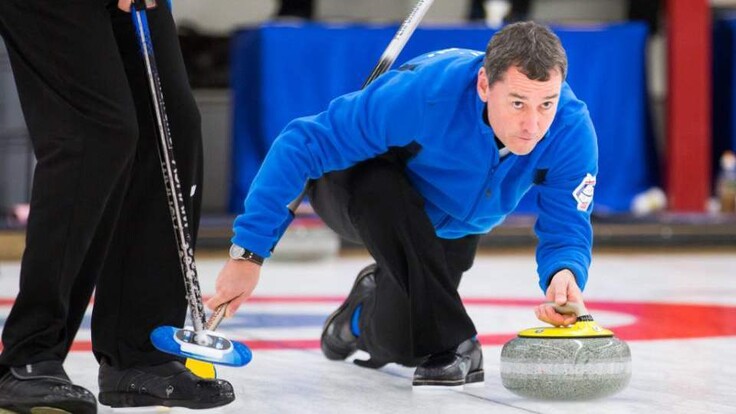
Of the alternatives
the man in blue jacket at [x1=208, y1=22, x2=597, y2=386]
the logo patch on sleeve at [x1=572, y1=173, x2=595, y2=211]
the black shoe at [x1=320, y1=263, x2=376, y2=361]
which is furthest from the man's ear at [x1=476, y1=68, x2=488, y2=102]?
the black shoe at [x1=320, y1=263, x2=376, y2=361]

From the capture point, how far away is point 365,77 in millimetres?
7332

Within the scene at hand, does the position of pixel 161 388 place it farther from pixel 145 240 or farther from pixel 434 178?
pixel 434 178

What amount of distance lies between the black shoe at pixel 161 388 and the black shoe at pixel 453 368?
45cm

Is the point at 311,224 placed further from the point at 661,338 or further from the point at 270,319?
the point at 661,338

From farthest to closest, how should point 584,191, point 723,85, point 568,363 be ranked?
point 723,85 < point 584,191 < point 568,363

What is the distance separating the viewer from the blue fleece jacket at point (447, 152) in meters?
2.36

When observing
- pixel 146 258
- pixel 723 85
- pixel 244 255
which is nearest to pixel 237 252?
pixel 244 255

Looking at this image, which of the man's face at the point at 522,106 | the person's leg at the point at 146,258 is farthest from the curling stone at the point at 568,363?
the person's leg at the point at 146,258

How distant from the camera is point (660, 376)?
2.54 metres

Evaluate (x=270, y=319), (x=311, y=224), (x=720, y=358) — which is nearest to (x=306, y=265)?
(x=311, y=224)

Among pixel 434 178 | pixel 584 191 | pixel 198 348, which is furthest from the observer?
pixel 434 178

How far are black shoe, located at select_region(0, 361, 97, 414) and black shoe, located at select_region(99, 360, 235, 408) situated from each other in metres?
0.19

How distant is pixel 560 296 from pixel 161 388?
725mm

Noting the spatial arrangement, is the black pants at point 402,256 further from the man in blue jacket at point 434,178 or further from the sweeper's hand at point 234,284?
the sweeper's hand at point 234,284
